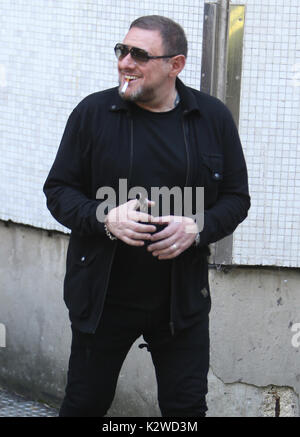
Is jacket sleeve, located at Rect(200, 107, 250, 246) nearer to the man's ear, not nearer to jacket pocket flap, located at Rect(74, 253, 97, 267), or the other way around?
the man's ear

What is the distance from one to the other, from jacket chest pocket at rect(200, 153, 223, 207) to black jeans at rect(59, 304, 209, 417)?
53 cm

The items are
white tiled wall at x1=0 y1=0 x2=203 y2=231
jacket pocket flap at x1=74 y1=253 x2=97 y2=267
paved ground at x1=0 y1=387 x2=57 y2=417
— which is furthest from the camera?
paved ground at x1=0 y1=387 x2=57 y2=417

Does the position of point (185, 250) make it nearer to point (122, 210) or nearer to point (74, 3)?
point (122, 210)

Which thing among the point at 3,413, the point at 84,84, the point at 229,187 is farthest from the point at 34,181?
the point at 229,187

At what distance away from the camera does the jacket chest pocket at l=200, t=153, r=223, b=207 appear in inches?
148

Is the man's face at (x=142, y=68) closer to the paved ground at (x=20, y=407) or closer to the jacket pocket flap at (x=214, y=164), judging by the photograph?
the jacket pocket flap at (x=214, y=164)

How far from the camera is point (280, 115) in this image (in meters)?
4.68

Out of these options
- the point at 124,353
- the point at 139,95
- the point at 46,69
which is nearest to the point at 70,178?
the point at 139,95

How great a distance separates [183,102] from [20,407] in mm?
2370

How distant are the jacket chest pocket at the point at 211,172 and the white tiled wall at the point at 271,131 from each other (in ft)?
3.10

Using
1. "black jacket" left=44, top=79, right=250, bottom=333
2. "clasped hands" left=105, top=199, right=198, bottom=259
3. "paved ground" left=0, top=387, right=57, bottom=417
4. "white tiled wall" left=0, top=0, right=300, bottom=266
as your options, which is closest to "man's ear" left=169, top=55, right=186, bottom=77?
"black jacket" left=44, top=79, right=250, bottom=333

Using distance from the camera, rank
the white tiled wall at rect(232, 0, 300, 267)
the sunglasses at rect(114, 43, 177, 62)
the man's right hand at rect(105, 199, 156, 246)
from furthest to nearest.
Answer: the white tiled wall at rect(232, 0, 300, 267)
the sunglasses at rect(114, 43, 177, 62)
the man's right hand at rect(105, 199, 156, 246)

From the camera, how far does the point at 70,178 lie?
12.3 feet

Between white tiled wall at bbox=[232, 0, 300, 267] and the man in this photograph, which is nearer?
the man
